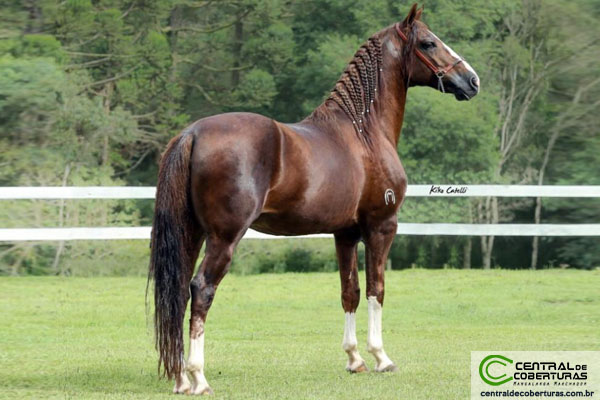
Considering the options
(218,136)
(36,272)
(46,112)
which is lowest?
(36,272)

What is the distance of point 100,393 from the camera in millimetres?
6855

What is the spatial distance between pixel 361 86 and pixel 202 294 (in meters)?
2.51

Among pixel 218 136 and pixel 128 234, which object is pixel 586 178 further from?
pixel 218 136

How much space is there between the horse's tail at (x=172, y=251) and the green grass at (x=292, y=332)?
395 millimetres

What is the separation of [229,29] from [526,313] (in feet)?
46.6

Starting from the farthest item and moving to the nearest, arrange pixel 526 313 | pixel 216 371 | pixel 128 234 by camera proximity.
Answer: pixel 128 234 < pixel 526 313 < pixel 216 371

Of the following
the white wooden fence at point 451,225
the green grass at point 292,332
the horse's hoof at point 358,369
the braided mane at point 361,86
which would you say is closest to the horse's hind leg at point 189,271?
the green grass at point 292,332

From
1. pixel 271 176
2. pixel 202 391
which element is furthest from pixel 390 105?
pixel 202 391

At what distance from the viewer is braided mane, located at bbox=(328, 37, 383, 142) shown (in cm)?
818

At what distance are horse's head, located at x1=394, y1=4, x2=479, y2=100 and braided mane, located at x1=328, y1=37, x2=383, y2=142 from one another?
0.83ft

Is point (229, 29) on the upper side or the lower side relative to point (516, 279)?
upper

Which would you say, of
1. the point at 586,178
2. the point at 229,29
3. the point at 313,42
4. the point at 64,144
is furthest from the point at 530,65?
the point at 64,144

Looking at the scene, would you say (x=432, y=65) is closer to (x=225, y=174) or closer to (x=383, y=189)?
(x=383, y=189)

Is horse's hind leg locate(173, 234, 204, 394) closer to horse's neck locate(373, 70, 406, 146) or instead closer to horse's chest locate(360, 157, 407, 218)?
horse's chest locate(360, 157, 407, 218)
